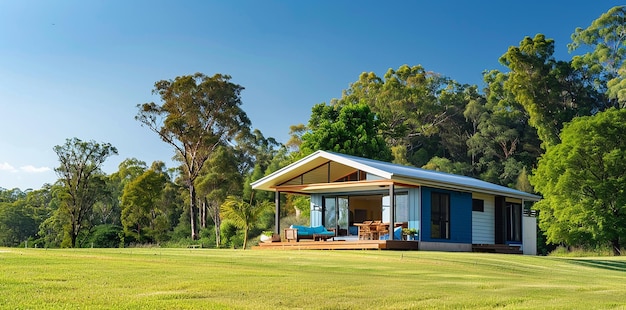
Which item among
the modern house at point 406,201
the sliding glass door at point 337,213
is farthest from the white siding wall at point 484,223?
the sliding glass door at point 337,213

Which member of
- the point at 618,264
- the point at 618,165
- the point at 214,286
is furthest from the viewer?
the point at 618,165

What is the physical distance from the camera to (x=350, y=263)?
13.8 meters

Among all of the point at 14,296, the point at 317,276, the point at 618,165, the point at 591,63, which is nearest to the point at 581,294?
the point at 317,276

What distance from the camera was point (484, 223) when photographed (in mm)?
26984

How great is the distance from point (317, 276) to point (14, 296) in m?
4.46

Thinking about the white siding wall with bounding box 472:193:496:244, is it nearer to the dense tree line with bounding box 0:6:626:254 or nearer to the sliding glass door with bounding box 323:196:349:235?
the dense tree line with bounding box 0:6:626:254

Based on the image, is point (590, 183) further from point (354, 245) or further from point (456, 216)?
point (354, 245)

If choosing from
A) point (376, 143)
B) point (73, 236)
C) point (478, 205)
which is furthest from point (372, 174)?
point (73, 236)

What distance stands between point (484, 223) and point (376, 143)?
11371mm

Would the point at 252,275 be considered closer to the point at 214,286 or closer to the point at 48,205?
the point at 214,286

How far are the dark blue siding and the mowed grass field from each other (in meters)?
10.1

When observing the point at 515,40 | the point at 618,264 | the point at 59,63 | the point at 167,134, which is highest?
the point at 515,40

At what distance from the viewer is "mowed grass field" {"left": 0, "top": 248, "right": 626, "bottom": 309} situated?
25.3 ft

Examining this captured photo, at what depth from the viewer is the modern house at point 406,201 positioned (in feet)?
77.9
